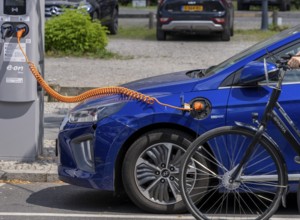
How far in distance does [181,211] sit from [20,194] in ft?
5.63

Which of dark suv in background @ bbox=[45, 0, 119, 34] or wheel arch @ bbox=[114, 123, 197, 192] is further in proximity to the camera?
dark suv in background @ bbox=[45, 0, 119, 34]

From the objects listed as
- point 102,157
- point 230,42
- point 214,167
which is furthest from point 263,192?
point 230,42

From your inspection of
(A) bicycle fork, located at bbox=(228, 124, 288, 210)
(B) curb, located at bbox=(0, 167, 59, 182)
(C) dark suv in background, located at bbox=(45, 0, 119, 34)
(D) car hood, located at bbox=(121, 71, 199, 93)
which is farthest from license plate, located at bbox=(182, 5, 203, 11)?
(A) bicycle fork, located at bbox=(228, 124, 288, 210)

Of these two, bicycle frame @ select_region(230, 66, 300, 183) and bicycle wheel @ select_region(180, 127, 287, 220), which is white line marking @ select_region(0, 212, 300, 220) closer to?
bicycle wheel @ select_region(180, 127, 287, 220)

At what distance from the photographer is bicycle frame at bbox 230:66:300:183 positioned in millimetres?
6441

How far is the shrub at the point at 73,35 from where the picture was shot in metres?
18.4

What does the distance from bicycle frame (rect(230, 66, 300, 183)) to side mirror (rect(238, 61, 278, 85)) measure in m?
0.36


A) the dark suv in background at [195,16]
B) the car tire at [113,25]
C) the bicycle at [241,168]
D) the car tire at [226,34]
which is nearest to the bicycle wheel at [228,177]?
the bicycle at [241,168]

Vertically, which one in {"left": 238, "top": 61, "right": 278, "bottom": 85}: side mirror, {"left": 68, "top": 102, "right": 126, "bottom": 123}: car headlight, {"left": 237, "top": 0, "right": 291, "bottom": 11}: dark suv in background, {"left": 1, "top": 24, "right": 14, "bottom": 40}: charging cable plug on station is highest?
{"left": 1, "top": 24, "right": 14, "bottom": 40}: charging cable plug on station

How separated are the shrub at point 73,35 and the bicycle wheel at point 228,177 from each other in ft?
37.9

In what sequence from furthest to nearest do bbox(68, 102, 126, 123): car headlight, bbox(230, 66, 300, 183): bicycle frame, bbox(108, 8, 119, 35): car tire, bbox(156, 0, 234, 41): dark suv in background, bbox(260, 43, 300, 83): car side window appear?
1. bbox(108, 8, 119, 35): car tire
2. bbox(156, 0, 234, 41): dark suv in background
3. bbox(68, 102, 126, 123): car headlight
4. bbox(260, 43, 300, 83): car side window
5. bbox(230, 66, 300, 183): bicycle frame

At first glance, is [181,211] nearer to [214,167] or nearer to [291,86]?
[214,167]

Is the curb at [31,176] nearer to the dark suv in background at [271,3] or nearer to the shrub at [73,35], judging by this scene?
the shrub at [73,35]

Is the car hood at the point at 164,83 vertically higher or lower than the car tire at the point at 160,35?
higher
